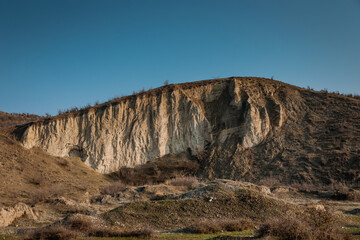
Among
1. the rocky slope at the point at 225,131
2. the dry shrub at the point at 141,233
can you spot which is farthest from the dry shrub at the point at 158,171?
the dry shrub at the point at 141,233

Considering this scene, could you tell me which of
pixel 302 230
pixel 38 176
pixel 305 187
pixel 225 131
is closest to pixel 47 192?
pixel 38 176

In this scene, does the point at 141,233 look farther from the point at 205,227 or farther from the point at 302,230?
the point at 302,230

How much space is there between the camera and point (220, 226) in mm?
11820

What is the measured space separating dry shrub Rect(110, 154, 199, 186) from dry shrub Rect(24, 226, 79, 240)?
19096mm

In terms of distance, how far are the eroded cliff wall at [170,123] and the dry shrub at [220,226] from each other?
1984cm

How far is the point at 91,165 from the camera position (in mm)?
31016

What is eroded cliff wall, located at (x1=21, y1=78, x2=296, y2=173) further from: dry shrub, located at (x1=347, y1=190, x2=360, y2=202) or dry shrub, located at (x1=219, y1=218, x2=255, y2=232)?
dry shrub, located at (x1=219, y1=218, x2=255, y2=232)

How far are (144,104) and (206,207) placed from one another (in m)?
22.4

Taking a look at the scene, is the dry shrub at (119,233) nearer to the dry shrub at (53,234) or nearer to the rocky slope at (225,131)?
the dry shrub at (53,234)

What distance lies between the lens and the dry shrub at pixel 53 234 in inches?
397

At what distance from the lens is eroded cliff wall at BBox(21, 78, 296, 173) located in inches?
1244

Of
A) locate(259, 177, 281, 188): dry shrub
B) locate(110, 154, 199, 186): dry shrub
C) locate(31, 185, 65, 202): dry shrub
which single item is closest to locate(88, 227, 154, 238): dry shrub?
locate(31, 185, 65, 202): dry shrub

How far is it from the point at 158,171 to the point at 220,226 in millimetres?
19390

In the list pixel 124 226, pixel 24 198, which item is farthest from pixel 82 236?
pixel 24 198
